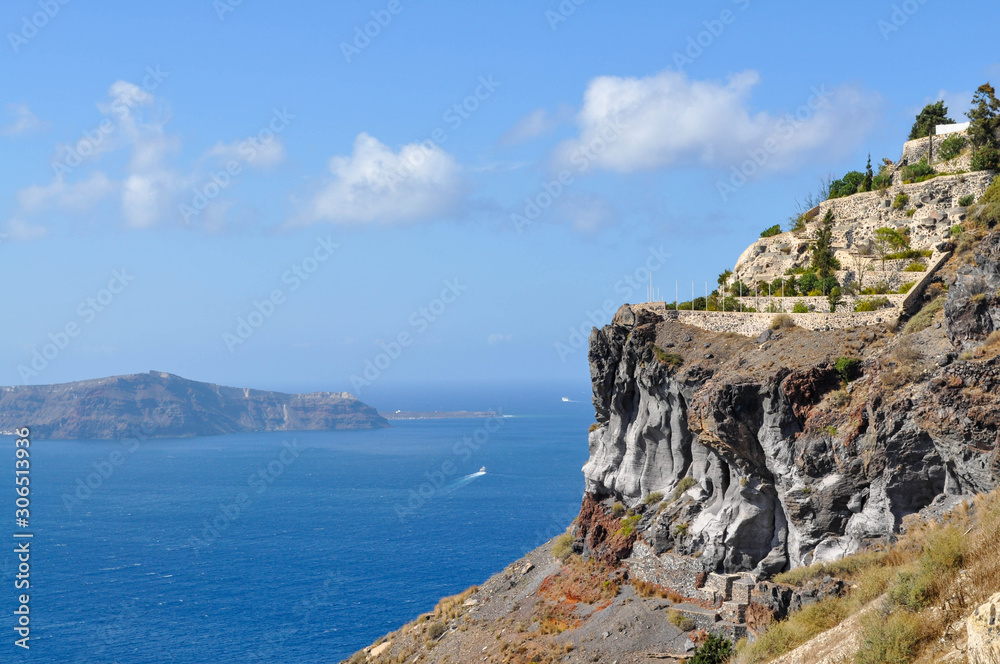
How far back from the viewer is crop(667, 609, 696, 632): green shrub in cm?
3966

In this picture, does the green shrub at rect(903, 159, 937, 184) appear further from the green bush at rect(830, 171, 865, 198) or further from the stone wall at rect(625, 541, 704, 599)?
the stone wall at rect(625, 541, 704, 599)

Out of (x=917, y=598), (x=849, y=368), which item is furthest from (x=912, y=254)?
(x=917, y=598)

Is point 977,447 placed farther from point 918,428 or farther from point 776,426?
point 776,426

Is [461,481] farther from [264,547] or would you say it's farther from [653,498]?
[653,498]

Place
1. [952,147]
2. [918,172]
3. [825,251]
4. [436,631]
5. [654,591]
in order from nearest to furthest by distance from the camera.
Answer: [654,591]
[436,631]
[825,251]
[918,172]
[952,147]

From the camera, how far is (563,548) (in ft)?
177

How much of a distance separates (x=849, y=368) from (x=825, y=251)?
45.7 feet

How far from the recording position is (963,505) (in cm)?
3072

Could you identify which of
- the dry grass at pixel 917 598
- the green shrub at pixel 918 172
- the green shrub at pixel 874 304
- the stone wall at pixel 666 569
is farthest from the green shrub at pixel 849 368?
the green shrub at pixel 918 172

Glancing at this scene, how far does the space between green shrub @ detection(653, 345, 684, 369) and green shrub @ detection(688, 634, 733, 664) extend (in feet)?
53.3

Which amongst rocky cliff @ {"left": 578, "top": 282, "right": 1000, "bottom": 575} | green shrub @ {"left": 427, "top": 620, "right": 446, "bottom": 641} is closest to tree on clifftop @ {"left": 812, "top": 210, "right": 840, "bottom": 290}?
rocky cliff @ {"left": 578, "top": 282, "right": 1000, "bottom": 575}

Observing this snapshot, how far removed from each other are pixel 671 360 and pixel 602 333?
748 cm

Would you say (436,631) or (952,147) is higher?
(952,147)

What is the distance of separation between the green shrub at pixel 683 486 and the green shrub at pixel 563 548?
8283mm
